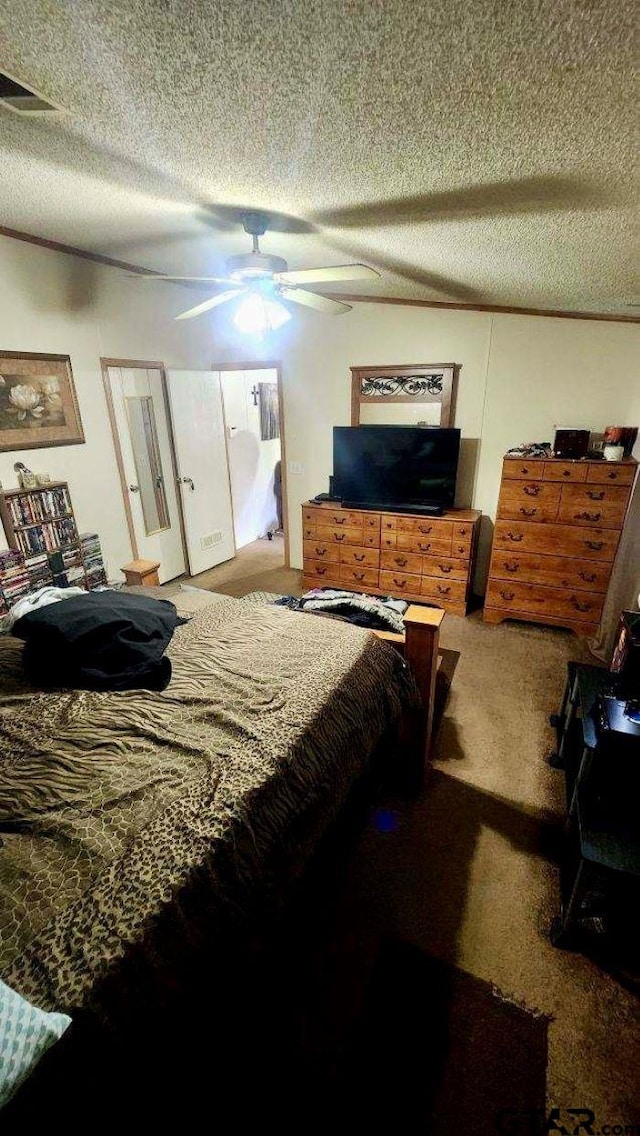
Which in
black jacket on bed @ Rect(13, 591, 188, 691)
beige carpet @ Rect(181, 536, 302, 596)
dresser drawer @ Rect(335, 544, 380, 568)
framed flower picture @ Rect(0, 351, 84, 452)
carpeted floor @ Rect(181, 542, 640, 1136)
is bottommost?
carpeted floor @ Rect(181, 542, 640, 1136)

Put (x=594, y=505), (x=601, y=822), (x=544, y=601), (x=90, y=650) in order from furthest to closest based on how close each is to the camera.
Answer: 1. (x=544, y=601)
2. (x=594, y=505)
3. (x=90, y=650)
4. (x=601, y=822)

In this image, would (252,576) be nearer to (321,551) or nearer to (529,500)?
(321,551)

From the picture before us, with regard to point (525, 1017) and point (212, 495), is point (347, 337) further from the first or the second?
point (525, 1017)

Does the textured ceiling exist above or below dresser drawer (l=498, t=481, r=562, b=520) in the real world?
above

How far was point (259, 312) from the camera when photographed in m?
2.34

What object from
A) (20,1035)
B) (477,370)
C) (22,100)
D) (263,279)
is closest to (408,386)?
(477,370)

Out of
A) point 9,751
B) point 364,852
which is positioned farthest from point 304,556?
point 9,751

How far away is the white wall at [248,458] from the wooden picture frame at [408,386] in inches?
60.2

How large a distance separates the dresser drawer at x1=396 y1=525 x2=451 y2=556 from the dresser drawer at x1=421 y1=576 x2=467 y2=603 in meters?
0.24

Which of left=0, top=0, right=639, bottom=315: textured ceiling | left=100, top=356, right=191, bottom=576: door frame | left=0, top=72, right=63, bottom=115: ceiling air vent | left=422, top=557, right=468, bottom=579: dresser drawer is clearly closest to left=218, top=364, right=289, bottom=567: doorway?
left=100, top=356, right=191, bottom=576: door frame

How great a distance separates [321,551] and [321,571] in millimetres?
198

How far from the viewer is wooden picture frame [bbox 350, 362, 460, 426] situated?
11.8 feet

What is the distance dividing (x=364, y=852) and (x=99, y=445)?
326cm

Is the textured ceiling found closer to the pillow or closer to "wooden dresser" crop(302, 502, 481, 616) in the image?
the pillow
